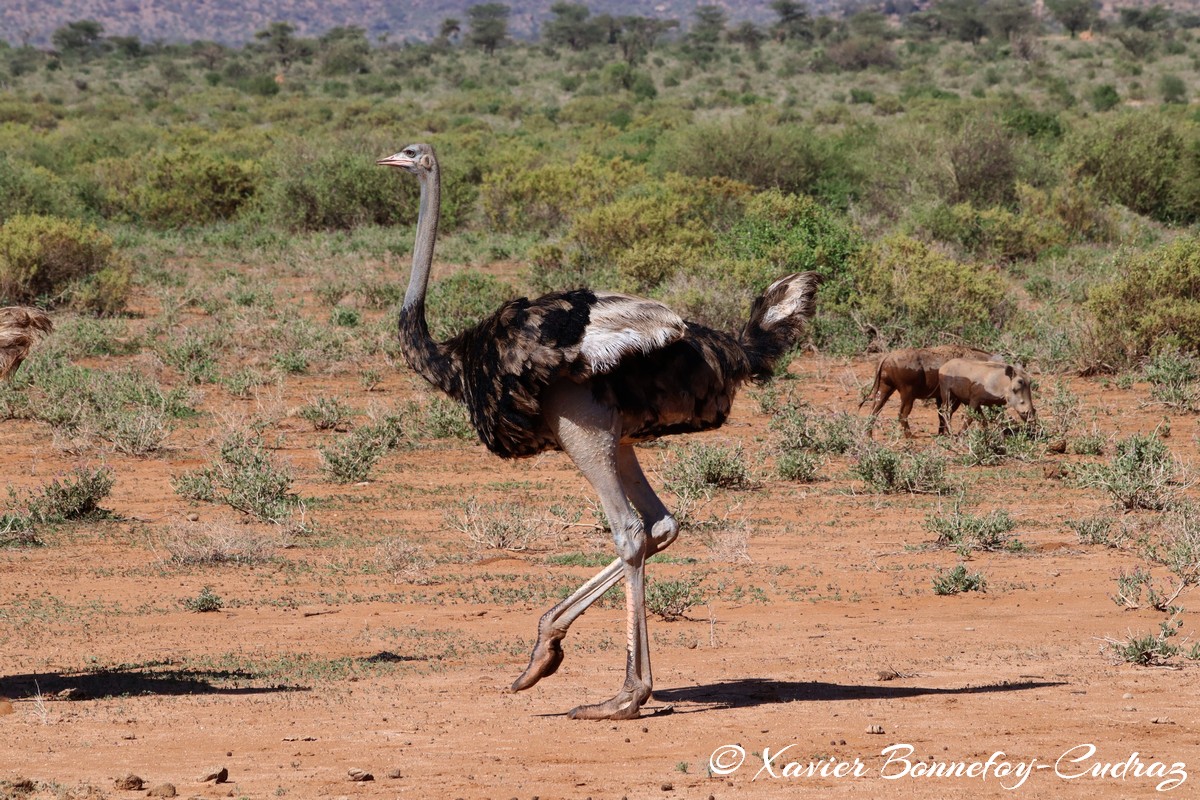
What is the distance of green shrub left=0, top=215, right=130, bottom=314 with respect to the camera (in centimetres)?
1744

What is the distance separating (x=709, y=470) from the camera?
1089 centimetres

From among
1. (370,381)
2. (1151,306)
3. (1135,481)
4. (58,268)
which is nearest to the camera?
(1135,481)

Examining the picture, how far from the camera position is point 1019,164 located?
79.1ft

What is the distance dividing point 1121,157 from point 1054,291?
7.35 metres

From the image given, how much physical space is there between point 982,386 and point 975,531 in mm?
3417

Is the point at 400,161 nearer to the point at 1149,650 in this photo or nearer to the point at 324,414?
the point at 1149,650

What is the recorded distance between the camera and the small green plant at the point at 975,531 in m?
8.94

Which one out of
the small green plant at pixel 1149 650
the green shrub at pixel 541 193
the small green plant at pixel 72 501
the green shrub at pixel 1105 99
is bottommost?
the green shrub at pixel 1105 99

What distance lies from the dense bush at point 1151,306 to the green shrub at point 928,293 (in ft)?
4.59

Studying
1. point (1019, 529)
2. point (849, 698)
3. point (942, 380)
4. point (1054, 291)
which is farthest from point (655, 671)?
point (1054, 291)

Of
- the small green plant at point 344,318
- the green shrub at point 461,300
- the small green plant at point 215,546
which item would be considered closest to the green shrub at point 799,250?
the green shrub at point 461,300

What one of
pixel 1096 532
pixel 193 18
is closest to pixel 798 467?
pixel 1096 532

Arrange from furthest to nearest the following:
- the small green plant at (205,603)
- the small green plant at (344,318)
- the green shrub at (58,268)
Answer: the green shrub at (58,268)
the small green plant at (344,318)
the small green plant at (205,603)

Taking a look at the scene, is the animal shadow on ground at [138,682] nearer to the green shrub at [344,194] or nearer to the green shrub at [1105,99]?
the green shrub at [344,194]
